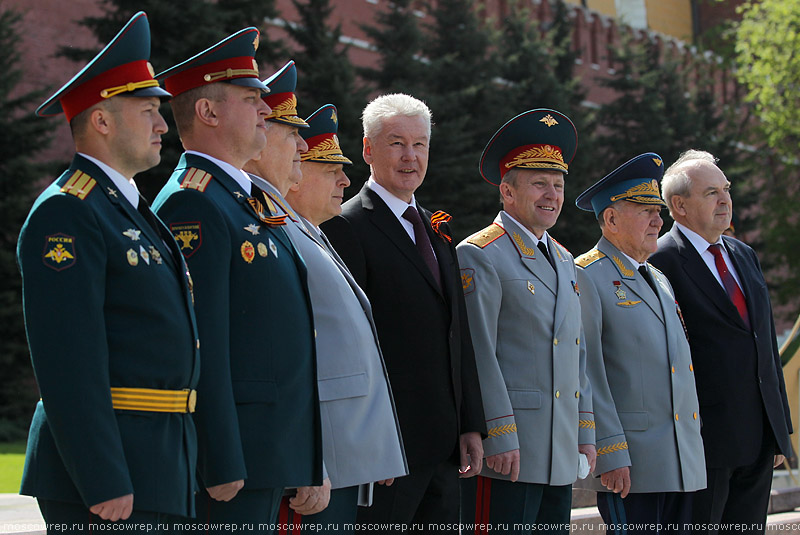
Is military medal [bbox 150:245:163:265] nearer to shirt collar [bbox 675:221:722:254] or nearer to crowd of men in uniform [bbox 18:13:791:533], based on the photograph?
crowd of men in uniform [bbox 18:13:791:533]

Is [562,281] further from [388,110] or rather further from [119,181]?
[119,181]

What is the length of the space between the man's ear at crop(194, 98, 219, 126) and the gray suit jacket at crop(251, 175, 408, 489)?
0.30 meters

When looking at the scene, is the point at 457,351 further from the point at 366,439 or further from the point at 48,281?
the point at 48,281

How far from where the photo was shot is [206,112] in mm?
3516

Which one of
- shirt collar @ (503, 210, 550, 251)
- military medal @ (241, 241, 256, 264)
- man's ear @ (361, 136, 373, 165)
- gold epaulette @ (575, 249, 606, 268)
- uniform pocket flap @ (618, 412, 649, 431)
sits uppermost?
man's ear @ (361, 136, 373, 165)

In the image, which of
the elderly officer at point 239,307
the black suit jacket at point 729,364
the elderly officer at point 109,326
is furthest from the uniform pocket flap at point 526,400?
the elderly officer at point 109,326

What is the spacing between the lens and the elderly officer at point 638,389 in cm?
506

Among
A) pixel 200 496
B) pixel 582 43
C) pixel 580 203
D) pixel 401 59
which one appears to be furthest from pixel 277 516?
pixel 582 43

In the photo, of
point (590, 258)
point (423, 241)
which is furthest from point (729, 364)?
point (423, 241)

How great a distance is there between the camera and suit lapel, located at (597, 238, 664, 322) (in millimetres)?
5324

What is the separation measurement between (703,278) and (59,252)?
Result: 3848mm

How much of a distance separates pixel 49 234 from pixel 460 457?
201 cm

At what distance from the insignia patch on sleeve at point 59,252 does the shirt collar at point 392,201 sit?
181cm

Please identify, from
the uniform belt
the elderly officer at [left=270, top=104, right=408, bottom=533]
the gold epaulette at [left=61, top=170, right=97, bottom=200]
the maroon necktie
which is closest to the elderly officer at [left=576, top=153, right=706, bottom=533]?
the maroon necktie
